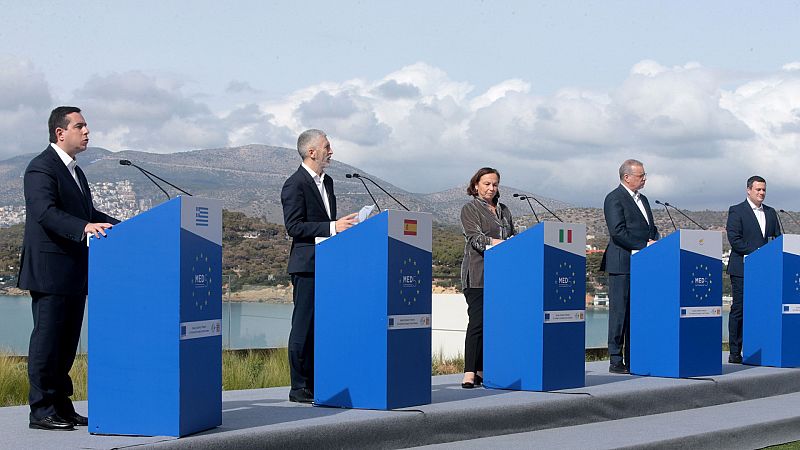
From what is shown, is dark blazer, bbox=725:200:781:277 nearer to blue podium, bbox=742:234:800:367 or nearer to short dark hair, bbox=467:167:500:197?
blue podium, bbox=742:234:800:367

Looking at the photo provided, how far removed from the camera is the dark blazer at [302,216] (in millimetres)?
6898

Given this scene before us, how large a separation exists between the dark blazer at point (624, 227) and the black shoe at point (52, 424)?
17.0 feet

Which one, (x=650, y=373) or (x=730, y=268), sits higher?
(x=730, y=268)

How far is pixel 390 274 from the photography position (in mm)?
6535

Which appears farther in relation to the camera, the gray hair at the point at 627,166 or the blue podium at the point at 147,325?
the gray hair at the point at 627,166

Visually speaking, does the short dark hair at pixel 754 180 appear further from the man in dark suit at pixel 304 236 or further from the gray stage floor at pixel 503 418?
the man in dark suit at pixel 304 236

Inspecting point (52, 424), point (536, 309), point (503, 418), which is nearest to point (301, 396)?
point (503, 418)

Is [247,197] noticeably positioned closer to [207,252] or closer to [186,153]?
[186,153]

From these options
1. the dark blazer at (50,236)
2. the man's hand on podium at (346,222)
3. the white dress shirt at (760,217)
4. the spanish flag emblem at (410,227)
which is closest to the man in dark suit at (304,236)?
the man's hand on podium at (346,222)

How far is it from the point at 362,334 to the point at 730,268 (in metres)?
5.58

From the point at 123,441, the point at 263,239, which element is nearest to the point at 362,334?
the point at 123,441

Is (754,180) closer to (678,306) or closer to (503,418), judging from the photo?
(678,306)

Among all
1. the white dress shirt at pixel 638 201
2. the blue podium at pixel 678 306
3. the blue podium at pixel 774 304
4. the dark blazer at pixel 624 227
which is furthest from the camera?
the blue podium at pixel 774 304

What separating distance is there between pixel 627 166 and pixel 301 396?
3.90 m
